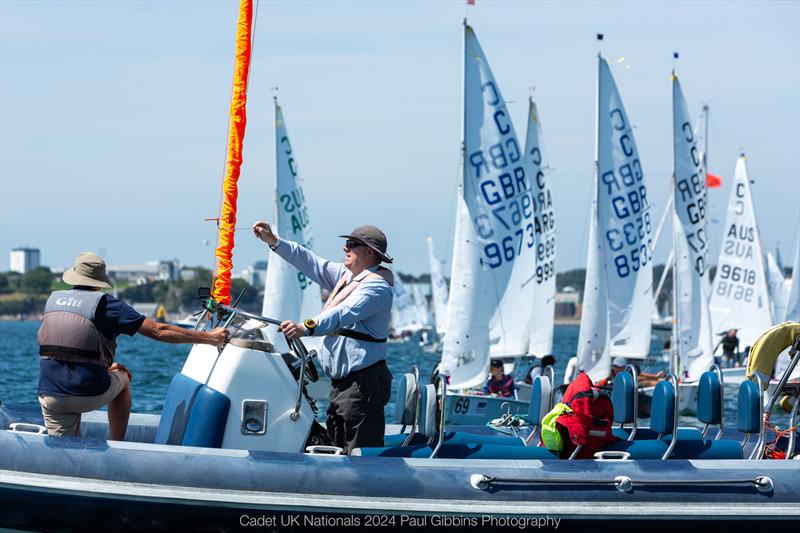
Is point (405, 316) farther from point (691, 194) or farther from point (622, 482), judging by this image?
point (622, 482)

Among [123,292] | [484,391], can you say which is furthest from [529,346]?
[123,292]

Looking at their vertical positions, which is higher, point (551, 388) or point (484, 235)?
point (484, 235)

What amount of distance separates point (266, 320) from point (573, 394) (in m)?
1.81

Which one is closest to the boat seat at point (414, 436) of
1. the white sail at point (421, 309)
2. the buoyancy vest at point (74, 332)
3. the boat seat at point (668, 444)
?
the boat seat at point (668, 444)

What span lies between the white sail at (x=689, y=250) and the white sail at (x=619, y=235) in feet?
5.29

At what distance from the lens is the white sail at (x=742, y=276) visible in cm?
3453

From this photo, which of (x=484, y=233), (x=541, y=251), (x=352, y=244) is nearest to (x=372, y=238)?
(x=352, y=244)

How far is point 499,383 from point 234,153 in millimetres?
12134

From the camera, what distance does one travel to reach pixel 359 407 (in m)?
6.96

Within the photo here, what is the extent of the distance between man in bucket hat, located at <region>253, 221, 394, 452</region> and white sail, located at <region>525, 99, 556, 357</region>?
17.1m

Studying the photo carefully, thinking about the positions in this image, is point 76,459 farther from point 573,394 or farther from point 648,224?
point 648,224

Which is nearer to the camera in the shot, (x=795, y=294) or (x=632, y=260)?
(x=632, y=260)

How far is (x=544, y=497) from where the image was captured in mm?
6684

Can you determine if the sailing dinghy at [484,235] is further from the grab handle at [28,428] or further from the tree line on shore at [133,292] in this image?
the tree line on shore at [133,292]
